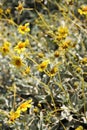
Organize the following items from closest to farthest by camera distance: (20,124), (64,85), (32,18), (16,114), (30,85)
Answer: (16,114)
(20,124)
(64,85)
(30,85)
(32,18)

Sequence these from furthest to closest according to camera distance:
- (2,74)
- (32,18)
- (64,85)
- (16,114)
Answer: (32,18) → (2,74) → (64,85) → (16,114)

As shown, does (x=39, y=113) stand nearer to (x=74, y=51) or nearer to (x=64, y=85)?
(x=64, y=85)

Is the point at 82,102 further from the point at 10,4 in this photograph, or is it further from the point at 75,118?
the point at 10,4

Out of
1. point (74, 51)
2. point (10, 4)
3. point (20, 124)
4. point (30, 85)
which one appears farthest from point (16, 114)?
point (10, 4)

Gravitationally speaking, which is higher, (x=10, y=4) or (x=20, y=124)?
(x=10, y=4)

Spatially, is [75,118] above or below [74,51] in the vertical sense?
below

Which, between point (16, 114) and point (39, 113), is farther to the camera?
point (39, 113)

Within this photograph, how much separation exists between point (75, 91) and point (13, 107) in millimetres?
455

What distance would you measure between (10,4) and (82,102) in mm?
2219

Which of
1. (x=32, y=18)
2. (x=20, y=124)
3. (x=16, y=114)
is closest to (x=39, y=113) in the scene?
(x=20, y=124)

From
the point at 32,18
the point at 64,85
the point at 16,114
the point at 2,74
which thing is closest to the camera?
the point at 16,114

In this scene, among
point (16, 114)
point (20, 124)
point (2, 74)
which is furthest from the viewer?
point (2, 74)

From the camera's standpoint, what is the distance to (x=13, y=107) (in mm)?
2502

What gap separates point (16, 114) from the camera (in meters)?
1.91
